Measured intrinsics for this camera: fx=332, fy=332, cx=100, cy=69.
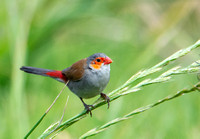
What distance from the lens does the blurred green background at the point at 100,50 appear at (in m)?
3.18

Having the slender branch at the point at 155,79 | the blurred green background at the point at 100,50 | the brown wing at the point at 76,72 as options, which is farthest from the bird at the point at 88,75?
the slender branch at the point at 155,79

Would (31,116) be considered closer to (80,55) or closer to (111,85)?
(111,85)

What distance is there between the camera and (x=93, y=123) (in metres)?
3.48

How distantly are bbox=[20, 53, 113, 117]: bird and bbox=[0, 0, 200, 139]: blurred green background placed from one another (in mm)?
237

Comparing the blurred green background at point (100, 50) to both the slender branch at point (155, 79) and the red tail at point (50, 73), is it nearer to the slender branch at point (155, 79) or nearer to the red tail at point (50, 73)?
the red tail at point (50, 73)

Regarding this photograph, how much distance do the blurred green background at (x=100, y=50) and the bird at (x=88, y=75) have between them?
237 millimetres

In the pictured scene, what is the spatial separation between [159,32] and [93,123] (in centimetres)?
143

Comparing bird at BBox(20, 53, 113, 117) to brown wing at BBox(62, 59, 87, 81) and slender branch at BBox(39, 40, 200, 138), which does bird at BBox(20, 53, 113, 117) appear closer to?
brown wing at BBox(62, 59, 87, 81)

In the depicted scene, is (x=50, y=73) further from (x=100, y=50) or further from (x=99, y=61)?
(x=100, y=50)

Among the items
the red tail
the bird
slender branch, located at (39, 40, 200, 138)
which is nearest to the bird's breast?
the bird

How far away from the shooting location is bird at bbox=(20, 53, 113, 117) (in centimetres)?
Answer: 296

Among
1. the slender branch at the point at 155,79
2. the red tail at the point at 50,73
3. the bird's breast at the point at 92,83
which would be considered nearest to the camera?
the slender branch at the point at 155,79

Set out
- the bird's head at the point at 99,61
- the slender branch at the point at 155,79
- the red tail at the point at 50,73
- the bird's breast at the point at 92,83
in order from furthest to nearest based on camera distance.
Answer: the red tail at the point at 50,73 → the bird's head at the point at 99,61 → the bird's breast at the point at 92,83 → the slender branch at the point at 155,79

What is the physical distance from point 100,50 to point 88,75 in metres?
1.74
